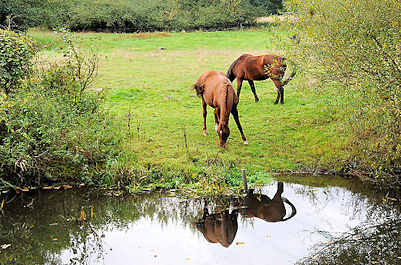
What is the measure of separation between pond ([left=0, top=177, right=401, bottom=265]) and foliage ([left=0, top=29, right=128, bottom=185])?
530 millimetres

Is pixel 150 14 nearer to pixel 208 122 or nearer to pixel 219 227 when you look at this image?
pixel 208 122

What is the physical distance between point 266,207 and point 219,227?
1.21 m

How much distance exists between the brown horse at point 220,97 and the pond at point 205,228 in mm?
1901

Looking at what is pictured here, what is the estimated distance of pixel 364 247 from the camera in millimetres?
6180

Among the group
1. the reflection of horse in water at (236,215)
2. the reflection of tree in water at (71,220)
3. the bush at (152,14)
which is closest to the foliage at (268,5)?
the bush at (152,14)

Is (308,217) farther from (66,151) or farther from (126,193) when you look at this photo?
(66,151)

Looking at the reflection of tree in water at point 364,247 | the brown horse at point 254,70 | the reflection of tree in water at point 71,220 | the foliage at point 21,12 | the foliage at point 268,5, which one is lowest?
the reflection of tree in water at point 71,220

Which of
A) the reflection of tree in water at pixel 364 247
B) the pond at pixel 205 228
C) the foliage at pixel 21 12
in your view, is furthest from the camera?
the foliage at pixel 21 12

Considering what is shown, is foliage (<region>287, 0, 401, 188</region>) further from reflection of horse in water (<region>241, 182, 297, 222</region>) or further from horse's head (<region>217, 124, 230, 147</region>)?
horse's head (<region>217, 124, 230, 147</region>)

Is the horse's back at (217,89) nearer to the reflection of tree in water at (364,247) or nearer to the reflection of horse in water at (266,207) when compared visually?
the reflection of horse in water at (266,207)

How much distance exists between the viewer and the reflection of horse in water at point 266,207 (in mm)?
7413

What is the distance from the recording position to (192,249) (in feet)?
20.9

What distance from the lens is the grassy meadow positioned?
962 centimetres

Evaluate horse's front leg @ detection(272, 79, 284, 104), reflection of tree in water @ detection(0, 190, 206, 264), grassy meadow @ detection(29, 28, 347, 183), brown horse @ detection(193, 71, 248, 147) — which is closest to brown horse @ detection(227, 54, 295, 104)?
horse's front leg @ detection(272, 79, 284, 104)
